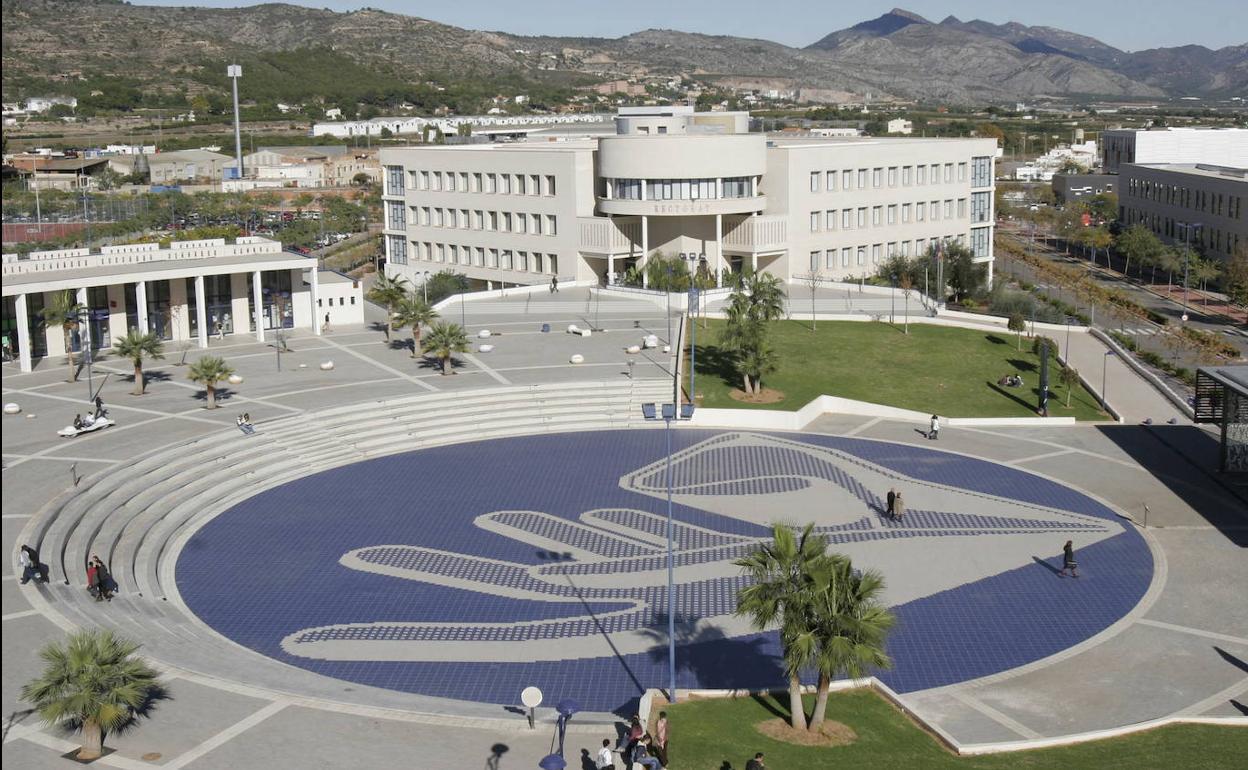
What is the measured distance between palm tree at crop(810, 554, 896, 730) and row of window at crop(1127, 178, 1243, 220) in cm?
8703

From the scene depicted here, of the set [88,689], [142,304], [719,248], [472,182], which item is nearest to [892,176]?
[719,248]

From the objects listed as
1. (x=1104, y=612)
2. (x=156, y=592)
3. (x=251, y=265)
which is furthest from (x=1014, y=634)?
(x=251, y=265)

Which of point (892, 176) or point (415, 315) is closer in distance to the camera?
point (415, 315)

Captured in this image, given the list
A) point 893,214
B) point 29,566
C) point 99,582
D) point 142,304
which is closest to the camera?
point 29,566

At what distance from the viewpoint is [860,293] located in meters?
79.8

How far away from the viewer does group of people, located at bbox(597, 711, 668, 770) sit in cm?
2408

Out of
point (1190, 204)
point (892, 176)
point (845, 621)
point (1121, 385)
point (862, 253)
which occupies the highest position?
point (892, 176)

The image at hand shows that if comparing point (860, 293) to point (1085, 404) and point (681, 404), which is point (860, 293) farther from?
point (681, 404)

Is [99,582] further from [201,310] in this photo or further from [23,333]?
[201,310]

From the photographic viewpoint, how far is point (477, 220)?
300ft

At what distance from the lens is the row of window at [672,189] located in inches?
3243

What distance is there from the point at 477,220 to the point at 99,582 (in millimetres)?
60054

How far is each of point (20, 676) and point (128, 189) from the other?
138065 mm

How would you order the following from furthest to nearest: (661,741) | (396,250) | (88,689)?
1. (396,250)
2. (661,741)
3. (88,689)
